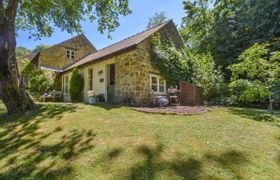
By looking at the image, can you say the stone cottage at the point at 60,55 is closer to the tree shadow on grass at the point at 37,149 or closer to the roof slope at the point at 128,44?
the roof slope at the point at 128,44

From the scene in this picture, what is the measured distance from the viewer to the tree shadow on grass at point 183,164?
400 cm

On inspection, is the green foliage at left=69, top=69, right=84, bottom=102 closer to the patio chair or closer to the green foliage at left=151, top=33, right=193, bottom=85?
the green foliage at left=151, top=33, right=193, bottom=85

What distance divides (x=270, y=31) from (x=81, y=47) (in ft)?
56.2

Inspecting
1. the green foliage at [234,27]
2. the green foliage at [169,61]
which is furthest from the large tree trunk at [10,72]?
the green foliage at [234,27]

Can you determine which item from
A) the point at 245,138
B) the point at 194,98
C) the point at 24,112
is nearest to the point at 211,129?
the point at 245,138

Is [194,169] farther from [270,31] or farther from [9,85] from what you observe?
[270,31]

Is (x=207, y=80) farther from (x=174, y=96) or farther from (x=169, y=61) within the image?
(x=174, y=96)

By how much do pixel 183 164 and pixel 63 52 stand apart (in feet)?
63.5

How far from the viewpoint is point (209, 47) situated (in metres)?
18.0

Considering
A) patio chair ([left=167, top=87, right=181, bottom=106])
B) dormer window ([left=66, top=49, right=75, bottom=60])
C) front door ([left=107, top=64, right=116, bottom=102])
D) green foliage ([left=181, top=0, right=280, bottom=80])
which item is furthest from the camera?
dormer window ([left=66, top=49, right=75, bottom=60])

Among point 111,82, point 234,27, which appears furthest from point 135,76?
point 234,27

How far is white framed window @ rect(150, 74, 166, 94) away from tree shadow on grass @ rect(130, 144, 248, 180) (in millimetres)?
7254

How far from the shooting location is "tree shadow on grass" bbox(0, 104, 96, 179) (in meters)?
4.21

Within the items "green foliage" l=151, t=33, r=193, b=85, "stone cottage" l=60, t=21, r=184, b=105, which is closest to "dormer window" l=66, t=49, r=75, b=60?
"stone cottage" l=60, t=21, r=184, b=105
